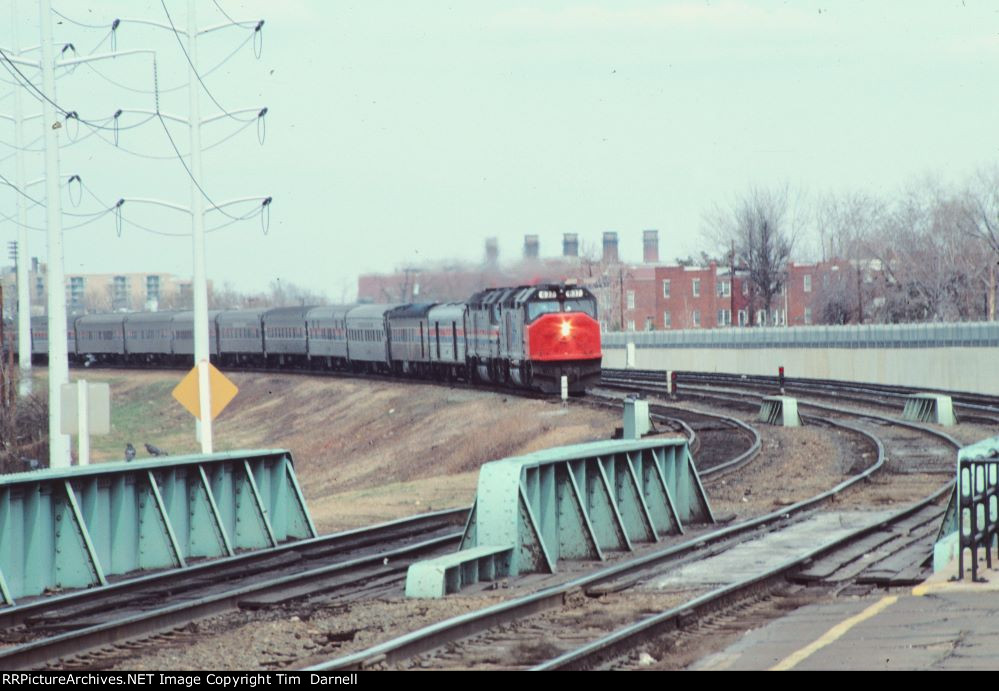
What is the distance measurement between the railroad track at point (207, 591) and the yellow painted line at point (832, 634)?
4825 mm

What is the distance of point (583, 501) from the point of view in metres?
16.5

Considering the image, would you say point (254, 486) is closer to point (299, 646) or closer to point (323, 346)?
point (299, 646)

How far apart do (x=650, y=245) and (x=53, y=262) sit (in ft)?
491

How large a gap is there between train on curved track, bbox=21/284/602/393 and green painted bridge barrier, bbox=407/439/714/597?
2570cm

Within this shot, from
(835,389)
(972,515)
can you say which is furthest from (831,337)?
(972,515)

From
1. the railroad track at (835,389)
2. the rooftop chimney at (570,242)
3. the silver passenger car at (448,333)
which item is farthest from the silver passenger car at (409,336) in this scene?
the rooftop chimney at (570,242)

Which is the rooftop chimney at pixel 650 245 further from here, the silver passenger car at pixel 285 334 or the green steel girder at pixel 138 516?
the green steel girder at pixel 138 516

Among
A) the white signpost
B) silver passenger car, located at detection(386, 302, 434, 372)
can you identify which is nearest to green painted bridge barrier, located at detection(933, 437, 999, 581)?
the white signpost

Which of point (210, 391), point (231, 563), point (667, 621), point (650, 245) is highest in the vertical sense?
point (650, 245)

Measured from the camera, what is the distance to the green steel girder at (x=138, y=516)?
1423 cm

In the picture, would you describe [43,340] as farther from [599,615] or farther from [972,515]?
[972,515]

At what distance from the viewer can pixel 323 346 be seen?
7512 centimetres
